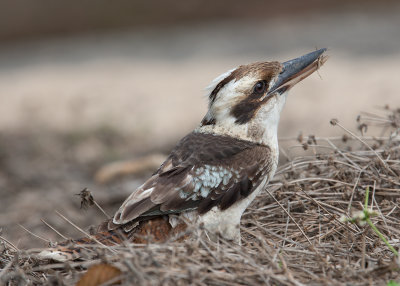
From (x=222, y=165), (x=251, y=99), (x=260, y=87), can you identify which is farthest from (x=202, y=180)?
(x=260, y=87)

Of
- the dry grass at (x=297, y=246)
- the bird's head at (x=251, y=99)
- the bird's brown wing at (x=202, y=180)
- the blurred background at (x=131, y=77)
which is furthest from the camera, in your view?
the blurred background at (x=131, y=77)

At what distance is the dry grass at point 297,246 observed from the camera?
373 centimetres

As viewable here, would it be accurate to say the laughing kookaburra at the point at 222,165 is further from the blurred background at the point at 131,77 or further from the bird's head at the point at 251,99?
the blurred background at the point at 131,77

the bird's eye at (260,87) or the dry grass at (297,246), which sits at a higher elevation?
the bird's eye at (260,87)

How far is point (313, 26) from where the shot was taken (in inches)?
715

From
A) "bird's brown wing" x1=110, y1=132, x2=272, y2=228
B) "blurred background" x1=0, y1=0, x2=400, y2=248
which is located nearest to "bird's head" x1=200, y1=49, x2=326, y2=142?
"bird's brown wing" x1=110, y1=132, x2=272, y2=228

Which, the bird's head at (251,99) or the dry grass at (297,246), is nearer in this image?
the dry grass at (297,246)

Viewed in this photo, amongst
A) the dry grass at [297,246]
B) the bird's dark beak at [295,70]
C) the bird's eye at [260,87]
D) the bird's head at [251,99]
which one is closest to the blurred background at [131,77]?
the bird's dark beak at [295,70]

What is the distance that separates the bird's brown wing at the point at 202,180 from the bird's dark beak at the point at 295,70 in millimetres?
488

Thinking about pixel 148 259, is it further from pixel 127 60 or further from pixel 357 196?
pixel 127 60

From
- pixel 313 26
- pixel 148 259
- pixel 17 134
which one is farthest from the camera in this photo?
pixel 313 26

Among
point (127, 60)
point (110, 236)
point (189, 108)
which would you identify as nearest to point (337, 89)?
point (189, 108)

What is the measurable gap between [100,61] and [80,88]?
307 centimetres

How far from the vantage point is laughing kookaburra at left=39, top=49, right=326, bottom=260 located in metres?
4.32
